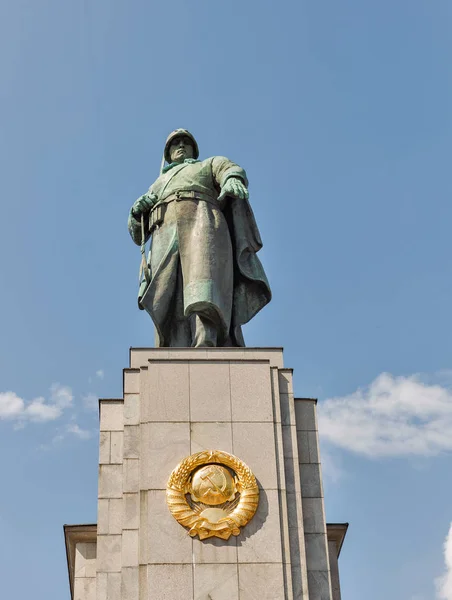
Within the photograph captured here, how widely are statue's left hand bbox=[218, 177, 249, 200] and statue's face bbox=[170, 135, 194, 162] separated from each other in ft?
6.12

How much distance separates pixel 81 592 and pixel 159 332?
430cm

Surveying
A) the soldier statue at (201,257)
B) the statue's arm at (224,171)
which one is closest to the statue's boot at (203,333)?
the soldier statue at (201,257)

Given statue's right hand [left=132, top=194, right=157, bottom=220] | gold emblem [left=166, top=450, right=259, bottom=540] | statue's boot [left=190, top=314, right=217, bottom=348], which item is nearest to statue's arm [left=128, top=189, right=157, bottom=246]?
statue's right hand [left=132, top=194, right=157, bottom=220]

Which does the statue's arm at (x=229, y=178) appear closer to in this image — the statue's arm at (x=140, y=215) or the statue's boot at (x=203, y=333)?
the statue's arm at (x=140, y=215)

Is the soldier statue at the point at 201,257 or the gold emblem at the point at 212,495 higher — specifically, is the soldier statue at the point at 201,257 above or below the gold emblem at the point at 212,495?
above

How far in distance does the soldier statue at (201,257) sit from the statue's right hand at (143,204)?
0.02 meters

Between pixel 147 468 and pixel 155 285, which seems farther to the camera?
pixel 155 285

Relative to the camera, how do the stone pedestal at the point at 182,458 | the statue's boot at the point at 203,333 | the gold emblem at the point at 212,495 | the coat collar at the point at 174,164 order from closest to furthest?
the stone pedestal at the point at 182,458 < the gold emblem at the point at 212,495 < the statue's boot at the point at 203,333 < the coat collar at the point at 174,164

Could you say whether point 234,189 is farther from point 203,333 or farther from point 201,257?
point 203,333

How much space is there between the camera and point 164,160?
18188 mm

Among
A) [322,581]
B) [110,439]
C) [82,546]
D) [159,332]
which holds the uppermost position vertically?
[159,332]

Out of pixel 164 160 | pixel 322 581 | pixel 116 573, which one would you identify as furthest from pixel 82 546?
pixel 164 160

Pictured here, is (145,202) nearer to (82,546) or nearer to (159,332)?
(159,332)

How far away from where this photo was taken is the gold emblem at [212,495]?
1311 cm
